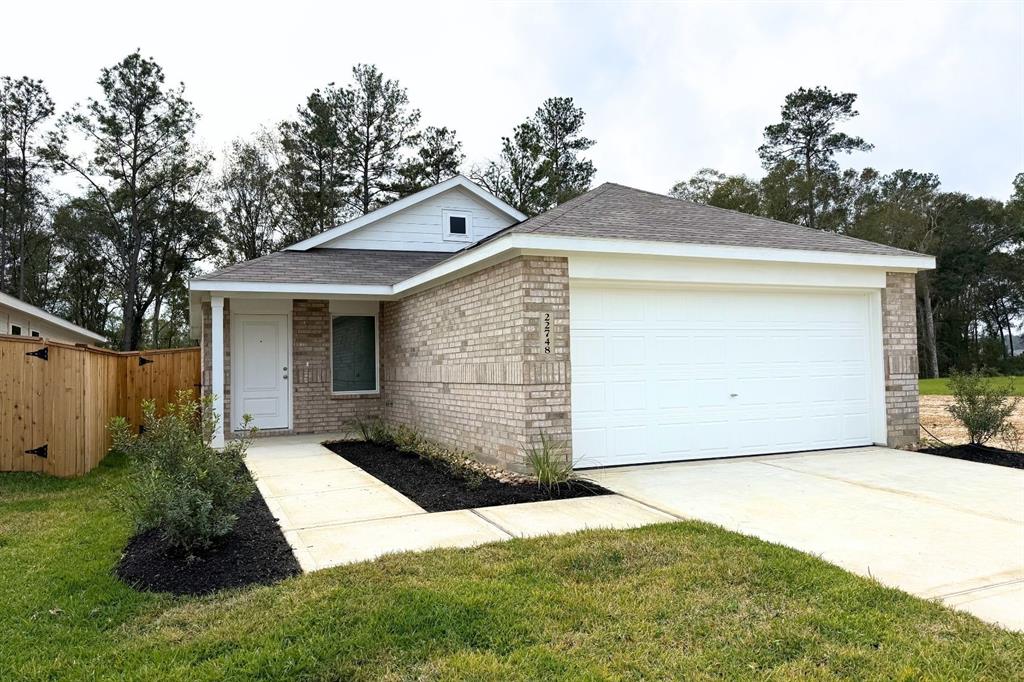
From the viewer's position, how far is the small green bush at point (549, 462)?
20.9 ft

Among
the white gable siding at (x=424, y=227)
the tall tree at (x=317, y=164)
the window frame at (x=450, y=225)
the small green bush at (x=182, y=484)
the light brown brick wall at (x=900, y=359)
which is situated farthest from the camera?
the tall tree at (x=317, y=164)

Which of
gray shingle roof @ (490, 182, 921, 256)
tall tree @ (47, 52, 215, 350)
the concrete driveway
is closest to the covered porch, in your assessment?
gray shingle roof @ (490, 182, 921, 256)

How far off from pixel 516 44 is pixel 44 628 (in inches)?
436

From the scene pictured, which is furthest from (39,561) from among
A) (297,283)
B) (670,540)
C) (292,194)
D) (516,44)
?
(292,194)

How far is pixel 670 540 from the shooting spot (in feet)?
14.5

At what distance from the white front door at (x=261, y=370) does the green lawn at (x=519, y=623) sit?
7.32m

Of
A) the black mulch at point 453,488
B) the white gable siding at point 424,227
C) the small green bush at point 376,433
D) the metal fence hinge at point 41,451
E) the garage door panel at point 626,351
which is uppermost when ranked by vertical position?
the white gable siding at point 424,227

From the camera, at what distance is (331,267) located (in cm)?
1175

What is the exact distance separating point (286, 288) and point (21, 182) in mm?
22163

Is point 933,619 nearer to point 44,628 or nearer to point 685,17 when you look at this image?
point 44,628

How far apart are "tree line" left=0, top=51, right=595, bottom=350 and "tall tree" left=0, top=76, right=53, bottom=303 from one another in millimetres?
49

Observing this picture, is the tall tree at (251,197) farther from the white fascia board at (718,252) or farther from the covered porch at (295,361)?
the white fascia board at (718,252)

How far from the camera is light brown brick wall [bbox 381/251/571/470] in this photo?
6.92 m

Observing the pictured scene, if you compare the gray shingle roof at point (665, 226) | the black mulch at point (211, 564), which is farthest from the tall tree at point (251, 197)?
the black mulch at point (211, 564)
